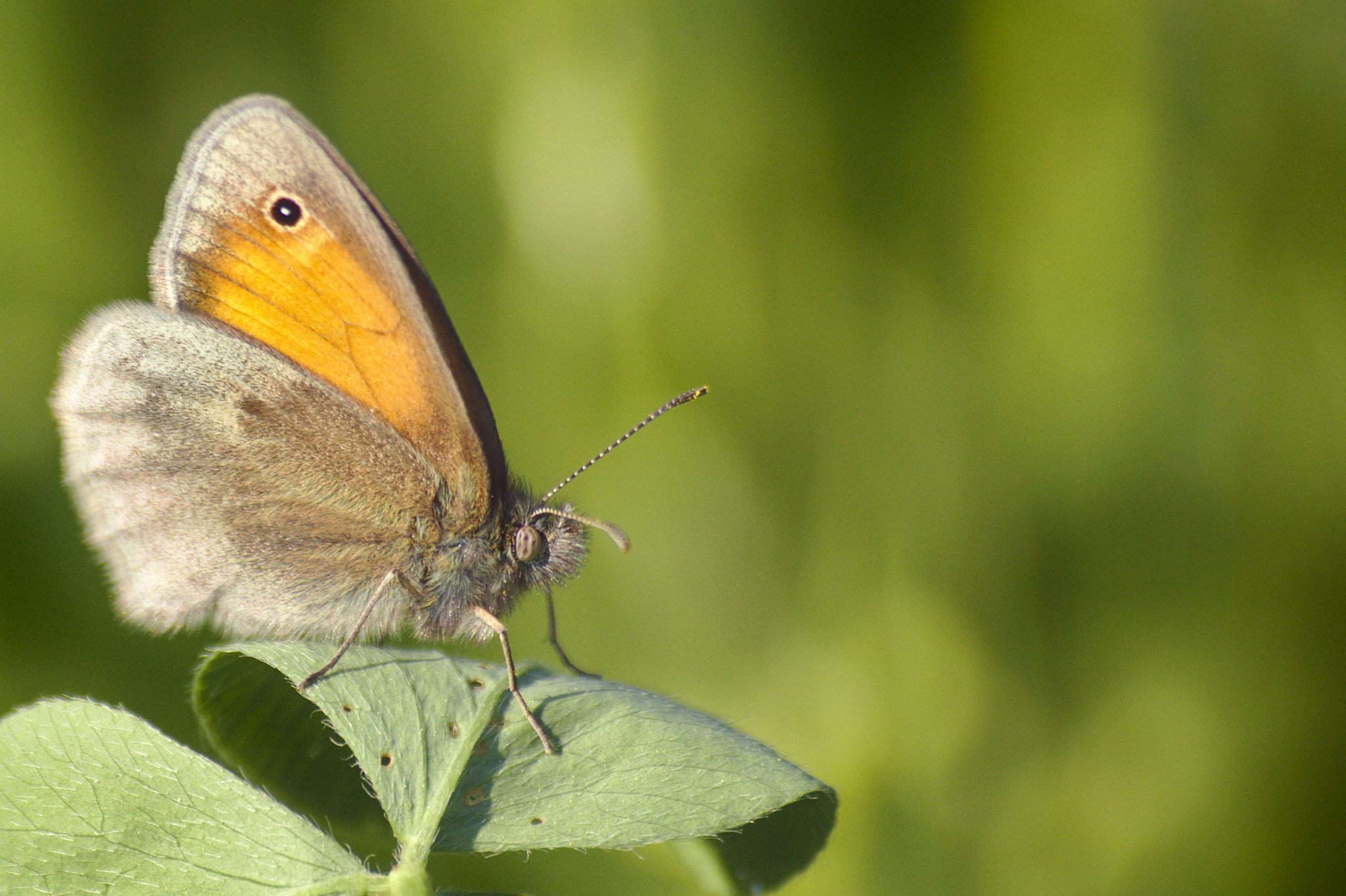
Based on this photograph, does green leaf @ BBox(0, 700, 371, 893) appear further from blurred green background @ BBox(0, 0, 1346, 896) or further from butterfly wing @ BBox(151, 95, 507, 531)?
blurred green background @ BBox(0, 0, 1346, 896)

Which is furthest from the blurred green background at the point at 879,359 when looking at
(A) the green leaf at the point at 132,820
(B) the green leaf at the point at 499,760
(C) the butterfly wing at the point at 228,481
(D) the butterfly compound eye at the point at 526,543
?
(A) the green leaf at the point at 132,820

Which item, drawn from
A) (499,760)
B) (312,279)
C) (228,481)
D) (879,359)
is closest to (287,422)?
(228,481)

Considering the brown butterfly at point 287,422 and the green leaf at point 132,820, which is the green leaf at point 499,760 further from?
the brown butterfly at point 287,422

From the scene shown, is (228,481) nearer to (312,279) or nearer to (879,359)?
(312,279)

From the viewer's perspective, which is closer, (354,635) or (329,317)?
(354,635)

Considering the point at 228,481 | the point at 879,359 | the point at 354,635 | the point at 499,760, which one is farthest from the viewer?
the point at 879,359

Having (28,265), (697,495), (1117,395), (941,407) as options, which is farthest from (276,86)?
(1117,395)

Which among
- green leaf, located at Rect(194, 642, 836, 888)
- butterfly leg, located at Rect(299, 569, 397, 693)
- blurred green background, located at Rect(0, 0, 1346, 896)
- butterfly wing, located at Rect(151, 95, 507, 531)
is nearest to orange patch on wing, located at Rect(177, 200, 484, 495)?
butterfly wing, located at Rect(151, 95, 507, 531)

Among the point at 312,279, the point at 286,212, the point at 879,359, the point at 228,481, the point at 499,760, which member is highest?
the point at 286,212
